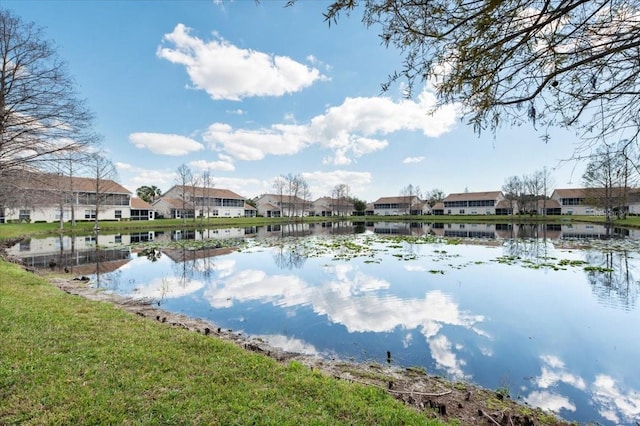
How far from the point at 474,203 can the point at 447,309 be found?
8873cm

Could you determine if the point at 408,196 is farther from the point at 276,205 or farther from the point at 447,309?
the point at 447,309

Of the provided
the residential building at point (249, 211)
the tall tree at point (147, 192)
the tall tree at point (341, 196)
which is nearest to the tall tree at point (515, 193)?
the tall tree at point (341, 196)

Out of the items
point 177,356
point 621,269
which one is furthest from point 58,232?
point 621,269

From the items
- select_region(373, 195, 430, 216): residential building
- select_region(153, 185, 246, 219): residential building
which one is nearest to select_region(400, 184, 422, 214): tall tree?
select_region(373, 195, 430, 216): residential building

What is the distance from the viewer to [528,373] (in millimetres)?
6277

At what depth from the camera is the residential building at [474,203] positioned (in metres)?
85.8

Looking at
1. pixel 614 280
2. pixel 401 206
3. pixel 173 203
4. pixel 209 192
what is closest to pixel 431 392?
pixel 614 280

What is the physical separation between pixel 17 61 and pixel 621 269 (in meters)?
28.7

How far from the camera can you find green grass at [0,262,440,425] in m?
3.64

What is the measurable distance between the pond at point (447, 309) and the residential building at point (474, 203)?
70789mm

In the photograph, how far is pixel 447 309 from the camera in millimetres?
10117

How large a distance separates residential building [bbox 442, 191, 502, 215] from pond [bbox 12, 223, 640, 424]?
7079 centimetres

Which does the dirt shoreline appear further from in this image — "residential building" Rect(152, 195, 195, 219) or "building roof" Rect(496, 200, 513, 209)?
"building roof" Rect(496, 200, 513, 209)

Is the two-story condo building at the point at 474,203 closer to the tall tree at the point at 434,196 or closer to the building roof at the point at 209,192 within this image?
the tall tree at the point at 434,196
